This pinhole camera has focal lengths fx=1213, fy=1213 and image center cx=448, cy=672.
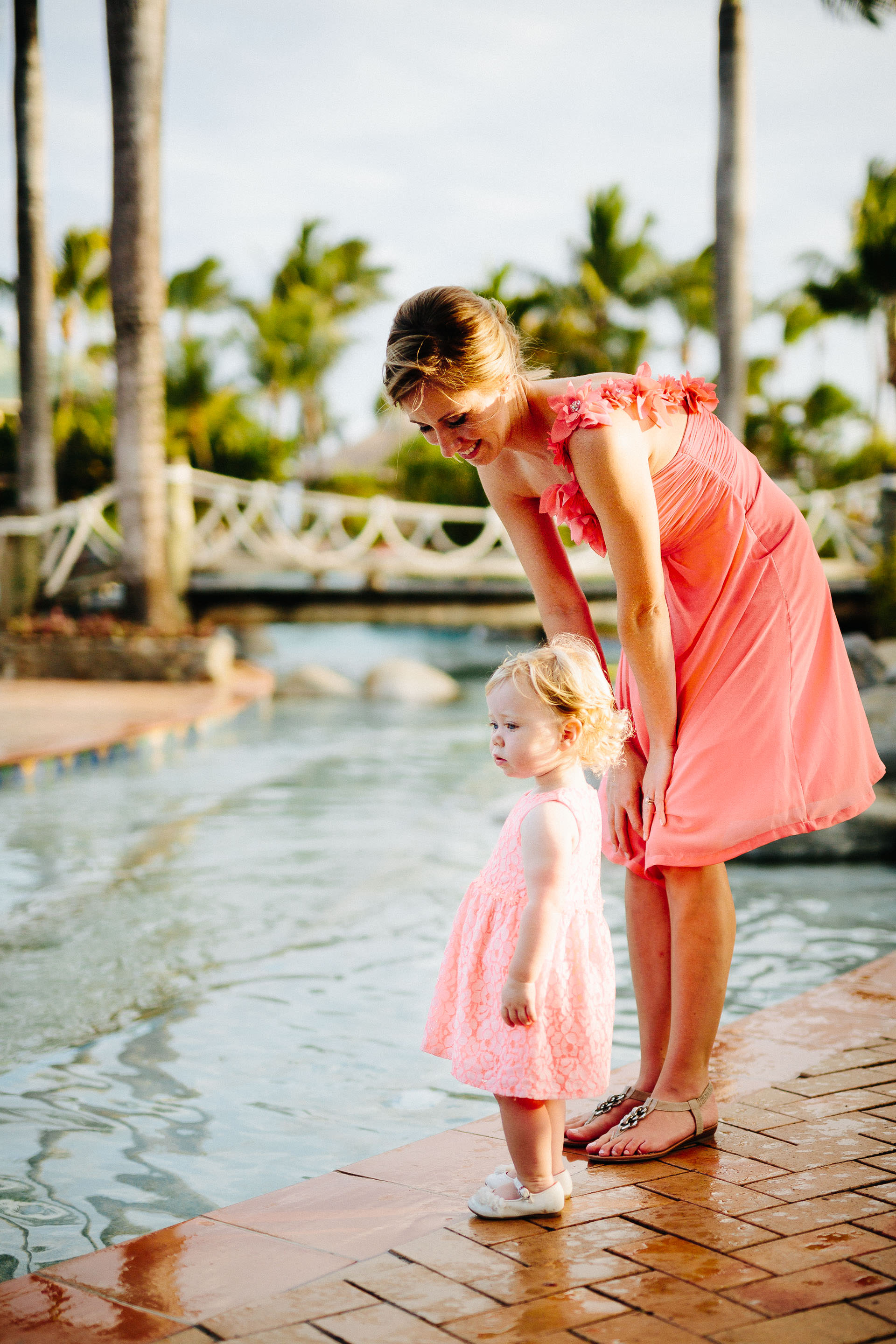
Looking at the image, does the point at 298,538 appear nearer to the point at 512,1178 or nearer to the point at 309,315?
the point at 512,1178

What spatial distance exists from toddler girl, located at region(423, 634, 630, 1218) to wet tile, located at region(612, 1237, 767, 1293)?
0.18m

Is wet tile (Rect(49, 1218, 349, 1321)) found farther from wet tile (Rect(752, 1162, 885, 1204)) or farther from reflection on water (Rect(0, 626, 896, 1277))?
wet tile (Rect(752, 1162, 885, 1204))

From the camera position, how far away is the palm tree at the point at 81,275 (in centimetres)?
2681

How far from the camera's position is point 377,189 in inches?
1548

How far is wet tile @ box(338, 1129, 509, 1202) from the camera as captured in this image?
1922 millimetres

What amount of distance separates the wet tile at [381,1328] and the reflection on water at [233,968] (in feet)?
2.45

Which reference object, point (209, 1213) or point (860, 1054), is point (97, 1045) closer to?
point (209, 1213)

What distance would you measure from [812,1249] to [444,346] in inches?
52.7

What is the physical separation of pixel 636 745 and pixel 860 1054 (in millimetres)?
833

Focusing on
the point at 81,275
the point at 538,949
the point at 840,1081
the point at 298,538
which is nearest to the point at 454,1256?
the point at 538,949

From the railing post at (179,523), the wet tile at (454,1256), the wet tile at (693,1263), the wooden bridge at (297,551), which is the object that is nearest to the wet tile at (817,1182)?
the wet tile at (693,1263)

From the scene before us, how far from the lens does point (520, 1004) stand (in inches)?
68.5

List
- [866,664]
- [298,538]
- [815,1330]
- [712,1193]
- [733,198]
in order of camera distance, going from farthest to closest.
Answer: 1. [298,538]
2. [733,198]
3. [866,664]
4. [712,1193]
5. [815,1330]

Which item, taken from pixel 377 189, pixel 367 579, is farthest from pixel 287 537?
pixel 377 189
